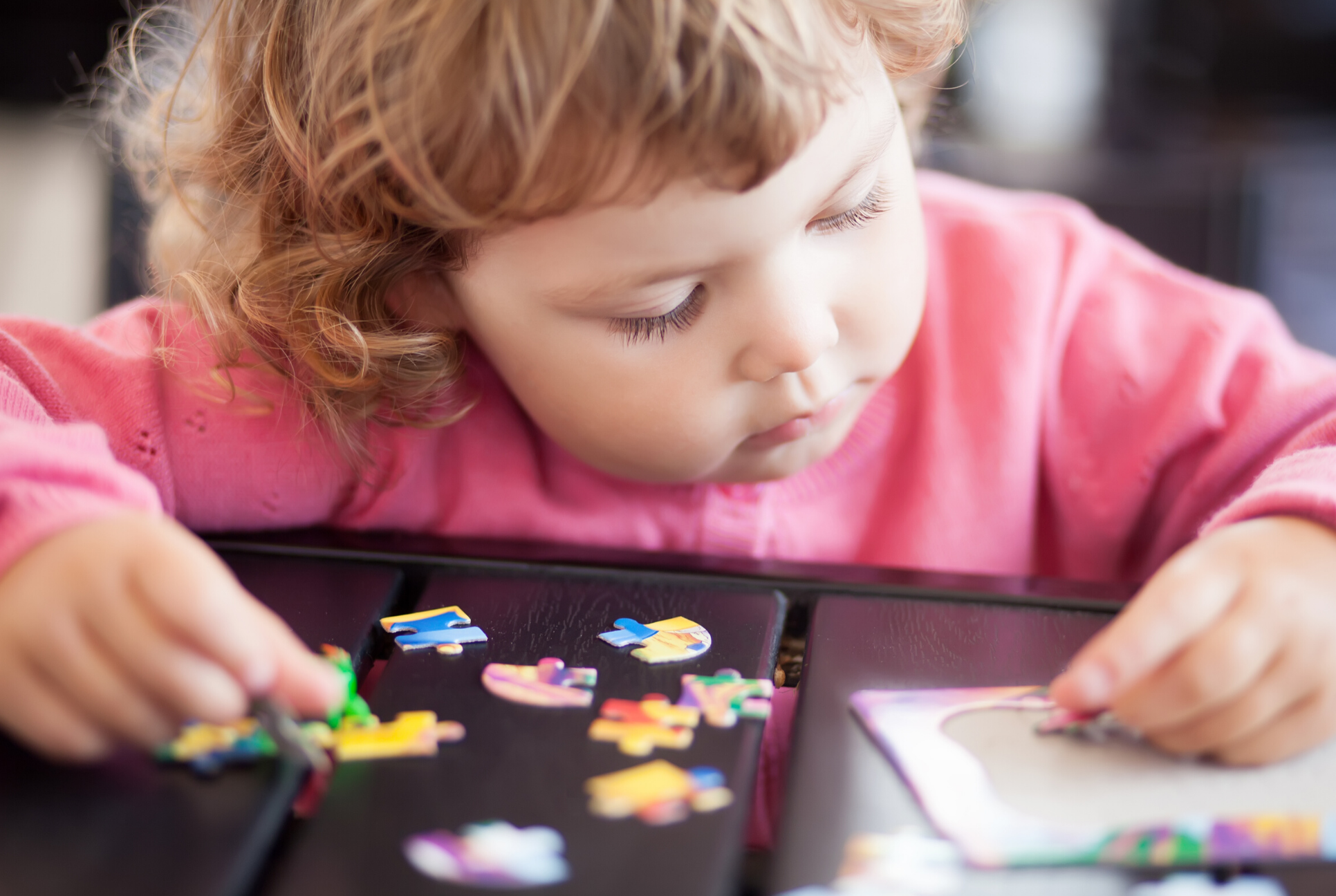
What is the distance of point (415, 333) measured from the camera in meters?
0.77

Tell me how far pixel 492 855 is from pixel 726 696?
0.44 ft

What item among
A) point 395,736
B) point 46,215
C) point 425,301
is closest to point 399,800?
point 395,736

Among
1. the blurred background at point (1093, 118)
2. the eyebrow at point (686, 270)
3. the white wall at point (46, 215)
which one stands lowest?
the white wall at point (46, 215)

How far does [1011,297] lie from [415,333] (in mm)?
472

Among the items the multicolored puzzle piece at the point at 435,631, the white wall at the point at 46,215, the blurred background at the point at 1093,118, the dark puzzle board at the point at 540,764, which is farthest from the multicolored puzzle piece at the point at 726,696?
the white wall at the point at 46,215

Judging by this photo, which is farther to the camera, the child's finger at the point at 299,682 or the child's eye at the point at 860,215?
the child's eye at the point at 860,215

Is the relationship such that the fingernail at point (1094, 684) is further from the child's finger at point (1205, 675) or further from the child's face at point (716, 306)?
the child's face at point (716, 306)

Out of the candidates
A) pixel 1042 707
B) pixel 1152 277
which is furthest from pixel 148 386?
pixel 1152 277

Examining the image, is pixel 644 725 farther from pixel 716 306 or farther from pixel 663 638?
pixel 716 306

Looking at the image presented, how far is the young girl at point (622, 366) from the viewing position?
508mm

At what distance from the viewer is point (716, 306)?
638 mm

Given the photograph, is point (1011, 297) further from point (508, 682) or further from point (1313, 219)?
point (1313, 219)

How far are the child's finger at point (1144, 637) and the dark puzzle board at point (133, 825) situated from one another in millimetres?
311

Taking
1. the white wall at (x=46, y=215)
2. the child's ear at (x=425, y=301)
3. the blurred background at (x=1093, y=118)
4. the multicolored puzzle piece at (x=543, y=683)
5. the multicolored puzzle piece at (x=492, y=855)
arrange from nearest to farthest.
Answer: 1. the multicolored puzzle piece at (x=492, y=855)
2. the multicolored puzzle piece at (x=543, y=683)
3. the child's ear at (x=425, y=301)
4. the blurred background at (x=1093, y=118)
5. the white wall at (x=46, y=215)
